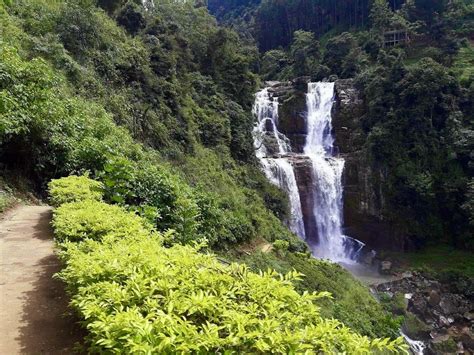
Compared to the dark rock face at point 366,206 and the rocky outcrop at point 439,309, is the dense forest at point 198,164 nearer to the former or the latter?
the dark rock face at point 366,206

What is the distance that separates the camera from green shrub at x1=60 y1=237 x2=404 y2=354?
2082 mm

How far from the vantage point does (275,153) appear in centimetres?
2795

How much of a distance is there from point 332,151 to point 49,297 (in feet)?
87.1

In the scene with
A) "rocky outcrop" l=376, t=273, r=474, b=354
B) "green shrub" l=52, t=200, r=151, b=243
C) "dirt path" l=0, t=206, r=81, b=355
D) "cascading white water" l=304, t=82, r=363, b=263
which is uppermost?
"green shrub" l=52, t=200, r=151, b=243

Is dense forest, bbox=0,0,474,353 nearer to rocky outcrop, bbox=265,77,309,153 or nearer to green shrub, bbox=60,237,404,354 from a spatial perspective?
green shrub, bbox=60,237,404,354

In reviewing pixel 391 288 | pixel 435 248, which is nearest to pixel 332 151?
pixel 435 248

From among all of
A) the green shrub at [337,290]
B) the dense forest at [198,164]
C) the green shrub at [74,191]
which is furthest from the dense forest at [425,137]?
the green shrub at [74,191]

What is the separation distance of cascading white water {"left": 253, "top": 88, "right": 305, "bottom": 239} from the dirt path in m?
20.0

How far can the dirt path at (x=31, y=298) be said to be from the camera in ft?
10.3

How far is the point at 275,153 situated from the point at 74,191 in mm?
22037

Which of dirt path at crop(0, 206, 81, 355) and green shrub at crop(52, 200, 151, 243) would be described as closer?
dirt path at crop(0, 206, 81, 355)

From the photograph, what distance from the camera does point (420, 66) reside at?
27.1 meters

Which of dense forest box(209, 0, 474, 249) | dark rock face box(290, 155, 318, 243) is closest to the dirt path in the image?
dark rock face box(290, 155, 318, 243)

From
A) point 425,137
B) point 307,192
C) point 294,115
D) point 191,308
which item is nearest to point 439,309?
point 307,192
